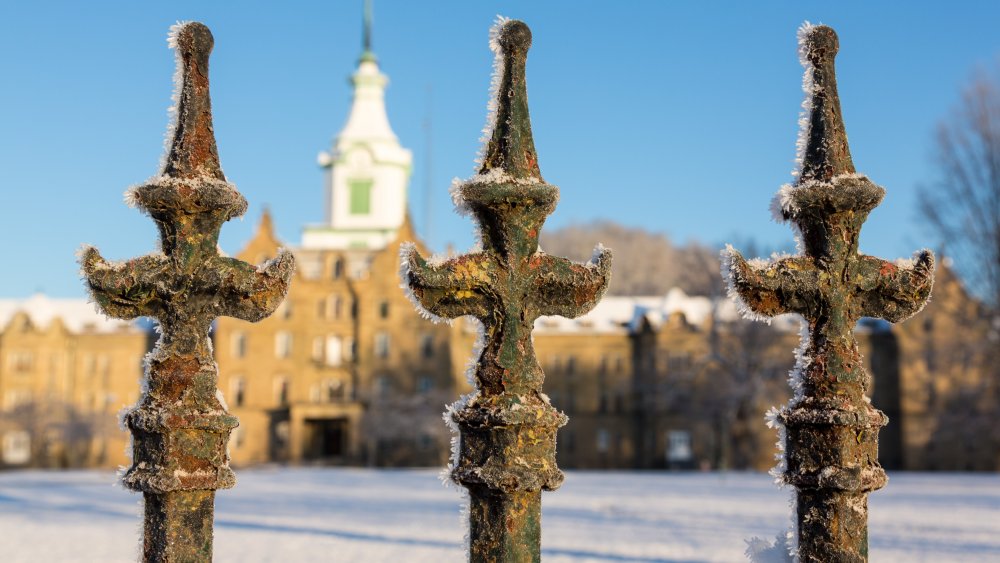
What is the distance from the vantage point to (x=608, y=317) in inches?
2842

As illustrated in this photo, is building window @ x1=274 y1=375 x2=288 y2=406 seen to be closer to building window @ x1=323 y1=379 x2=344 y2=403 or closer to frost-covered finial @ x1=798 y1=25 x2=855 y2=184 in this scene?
building window @ x1=323 y1=379 x2=344 y2=403

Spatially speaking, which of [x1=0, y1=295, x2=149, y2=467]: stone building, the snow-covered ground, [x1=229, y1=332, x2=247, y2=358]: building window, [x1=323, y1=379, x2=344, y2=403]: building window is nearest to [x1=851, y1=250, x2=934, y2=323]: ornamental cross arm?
the snow-covered ground

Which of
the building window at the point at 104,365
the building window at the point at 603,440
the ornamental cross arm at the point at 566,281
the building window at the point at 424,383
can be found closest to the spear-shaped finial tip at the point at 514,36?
the ornamental cross arm at the point at 566,281

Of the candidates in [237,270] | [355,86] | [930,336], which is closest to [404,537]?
[237,270]

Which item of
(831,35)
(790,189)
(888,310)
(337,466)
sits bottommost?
(337,466)

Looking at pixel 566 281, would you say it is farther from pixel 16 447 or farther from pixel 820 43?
pixel 16 447

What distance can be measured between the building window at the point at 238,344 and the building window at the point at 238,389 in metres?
1.55

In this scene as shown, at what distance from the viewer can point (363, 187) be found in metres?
76.8

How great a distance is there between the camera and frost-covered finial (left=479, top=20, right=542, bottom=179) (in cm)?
383

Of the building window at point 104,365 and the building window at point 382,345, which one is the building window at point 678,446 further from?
the building window at point 104,365

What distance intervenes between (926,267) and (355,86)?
7918cm

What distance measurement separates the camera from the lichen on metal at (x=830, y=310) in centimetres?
393

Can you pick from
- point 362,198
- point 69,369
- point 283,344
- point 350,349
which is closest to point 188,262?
point 350,349

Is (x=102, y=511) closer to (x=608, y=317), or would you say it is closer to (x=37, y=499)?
(x=37, y=499)
